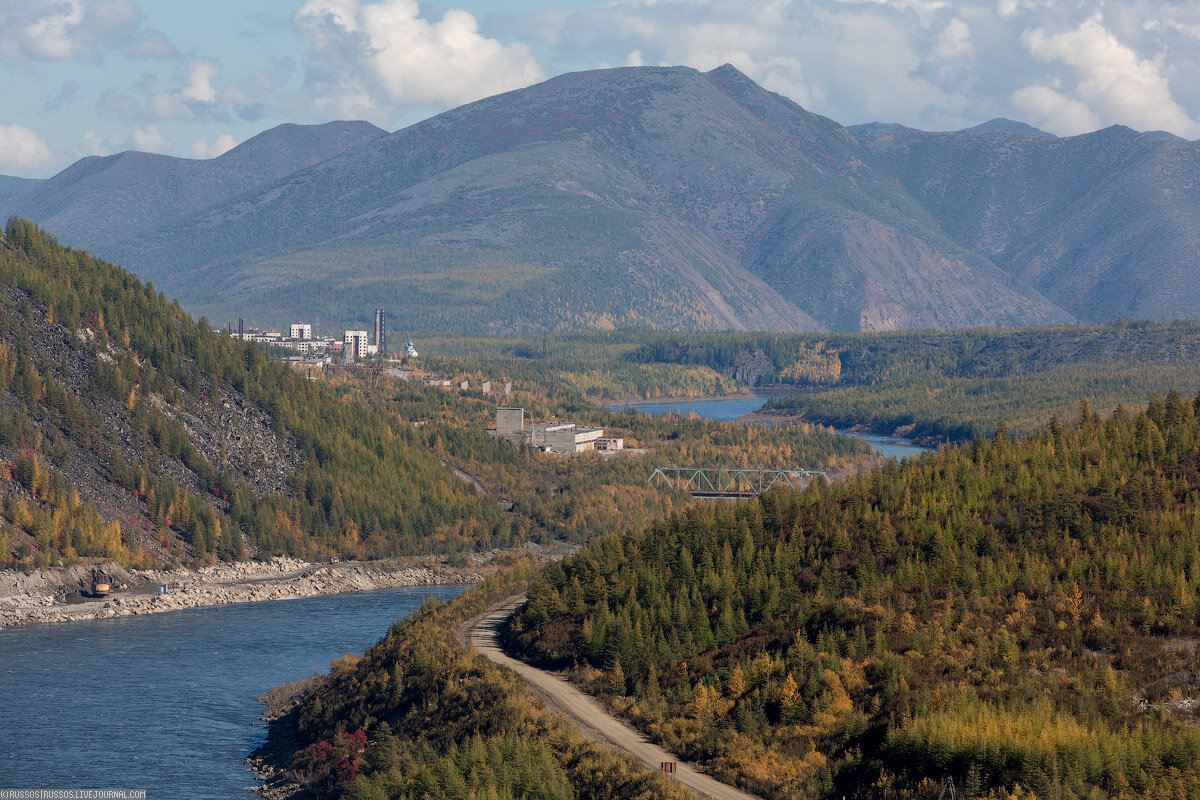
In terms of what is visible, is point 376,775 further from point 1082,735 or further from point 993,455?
point 993,455

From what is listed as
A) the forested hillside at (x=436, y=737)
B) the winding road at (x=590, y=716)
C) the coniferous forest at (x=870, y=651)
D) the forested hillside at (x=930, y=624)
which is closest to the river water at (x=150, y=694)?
the forested hillside at (x=436, y=737)

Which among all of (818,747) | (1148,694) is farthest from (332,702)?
(1148,694)

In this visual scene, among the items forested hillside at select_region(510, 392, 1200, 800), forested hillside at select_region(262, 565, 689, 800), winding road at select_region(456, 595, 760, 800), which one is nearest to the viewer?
forested hillside at select_region(510, 392, 1200, 800)

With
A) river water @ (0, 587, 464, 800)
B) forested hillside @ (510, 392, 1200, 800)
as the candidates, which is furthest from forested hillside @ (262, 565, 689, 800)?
forested hillside @ (510, 392, 1200, 800)

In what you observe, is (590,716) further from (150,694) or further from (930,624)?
(150,694)

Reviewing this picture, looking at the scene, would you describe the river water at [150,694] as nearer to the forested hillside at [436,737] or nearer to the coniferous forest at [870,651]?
the forested hillside at [436,737]

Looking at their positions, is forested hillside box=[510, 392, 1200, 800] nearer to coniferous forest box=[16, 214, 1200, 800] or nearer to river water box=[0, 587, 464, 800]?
coniferous forest box=[16, 214, 1200, 800]
